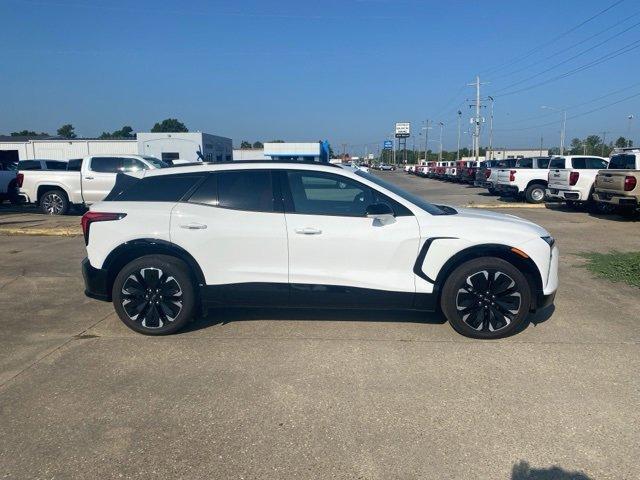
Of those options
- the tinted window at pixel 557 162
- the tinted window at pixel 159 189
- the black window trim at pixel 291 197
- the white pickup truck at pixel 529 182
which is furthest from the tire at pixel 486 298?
the white pickup truck at pixel 529 182

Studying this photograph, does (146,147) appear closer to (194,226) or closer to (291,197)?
(194,226)

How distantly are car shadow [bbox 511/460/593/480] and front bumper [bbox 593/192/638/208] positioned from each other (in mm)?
12381

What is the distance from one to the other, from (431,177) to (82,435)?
54176 millimetres

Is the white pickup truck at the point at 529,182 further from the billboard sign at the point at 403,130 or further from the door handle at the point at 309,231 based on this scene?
the billboard sign at the point at 403,130

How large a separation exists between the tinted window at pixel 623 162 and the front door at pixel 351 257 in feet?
39.6

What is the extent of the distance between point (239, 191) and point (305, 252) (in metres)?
0.92

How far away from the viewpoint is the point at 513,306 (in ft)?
15.9

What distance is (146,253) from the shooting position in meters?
5.07

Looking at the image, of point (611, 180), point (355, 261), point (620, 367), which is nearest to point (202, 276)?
point (355, 261)

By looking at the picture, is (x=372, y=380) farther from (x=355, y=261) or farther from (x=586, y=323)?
(x=586, y=323)

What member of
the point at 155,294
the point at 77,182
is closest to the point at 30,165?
the point at 77,182

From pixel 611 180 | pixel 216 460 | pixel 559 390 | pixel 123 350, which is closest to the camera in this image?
pixel 216 460

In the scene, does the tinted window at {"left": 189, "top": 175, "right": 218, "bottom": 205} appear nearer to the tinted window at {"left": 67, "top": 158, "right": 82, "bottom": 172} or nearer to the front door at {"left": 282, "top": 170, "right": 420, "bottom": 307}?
the front door at {"left": 282, "top": 170, "right": 420, "bottom": 307}

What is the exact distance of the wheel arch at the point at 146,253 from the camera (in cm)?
497
